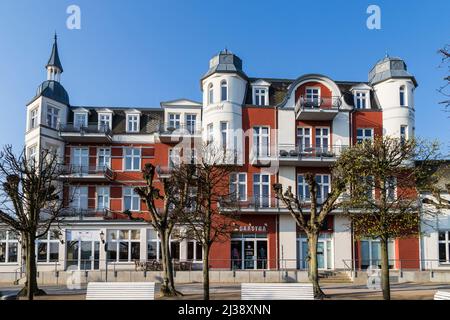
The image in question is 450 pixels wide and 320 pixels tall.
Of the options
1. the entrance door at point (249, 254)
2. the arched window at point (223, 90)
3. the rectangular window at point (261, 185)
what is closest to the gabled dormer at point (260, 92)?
the arched window at point (223, 90)

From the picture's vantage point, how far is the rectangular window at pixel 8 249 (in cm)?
2592

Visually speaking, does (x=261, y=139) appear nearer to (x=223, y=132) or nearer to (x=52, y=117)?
(x=223, y=132)

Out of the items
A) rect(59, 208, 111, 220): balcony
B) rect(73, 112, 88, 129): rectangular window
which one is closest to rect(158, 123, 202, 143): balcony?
rect(73, 112, 88, 129): rectangular window

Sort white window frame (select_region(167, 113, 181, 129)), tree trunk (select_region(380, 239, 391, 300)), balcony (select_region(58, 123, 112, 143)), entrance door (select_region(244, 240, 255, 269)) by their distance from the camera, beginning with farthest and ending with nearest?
white window frame (select_region(167, 113, 181, 129)) → balcony (select_region(58, 123, 112, 143)) → entrance door (select_region(244, 240, 255, 269)) → tree trunk (select_region(380, 239, 391, 300))

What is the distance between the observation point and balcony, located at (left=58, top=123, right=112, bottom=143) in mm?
27359

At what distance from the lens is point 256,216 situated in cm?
2586

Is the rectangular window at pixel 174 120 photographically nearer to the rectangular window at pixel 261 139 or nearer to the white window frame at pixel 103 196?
the rectangular window at pixel 261 139

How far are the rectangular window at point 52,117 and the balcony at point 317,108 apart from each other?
14.1 m

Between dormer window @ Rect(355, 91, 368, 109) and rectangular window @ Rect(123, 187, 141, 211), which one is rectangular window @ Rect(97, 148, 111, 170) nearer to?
rectangular window @ Rect(123, 187, 141, 211)
